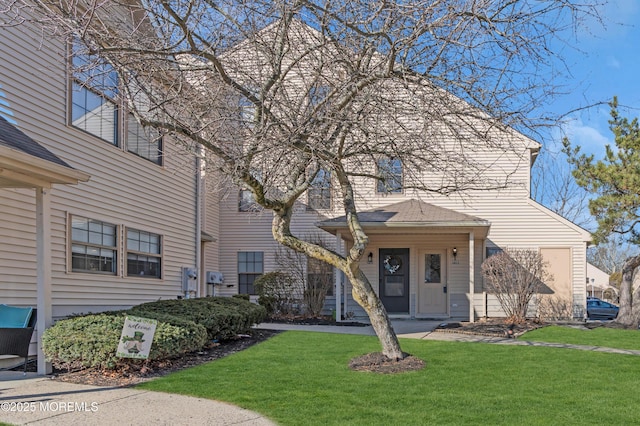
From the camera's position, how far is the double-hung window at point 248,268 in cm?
1952

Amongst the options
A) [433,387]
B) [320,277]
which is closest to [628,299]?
[320,277]

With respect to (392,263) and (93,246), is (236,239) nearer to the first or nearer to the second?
(392,263)

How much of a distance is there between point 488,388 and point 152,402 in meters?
3.81

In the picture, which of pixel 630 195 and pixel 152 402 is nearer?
pixel 152 402

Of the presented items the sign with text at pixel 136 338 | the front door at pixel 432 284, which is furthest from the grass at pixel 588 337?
the sign with text at pixel 136 338

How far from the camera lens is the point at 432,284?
18016 millimetres

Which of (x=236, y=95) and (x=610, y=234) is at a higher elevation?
(x=236, y=95)

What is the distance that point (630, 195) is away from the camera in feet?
50.0

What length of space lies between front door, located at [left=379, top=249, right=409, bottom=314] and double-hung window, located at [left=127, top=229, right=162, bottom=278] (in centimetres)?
725

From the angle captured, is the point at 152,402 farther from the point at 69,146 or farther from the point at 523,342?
the point at 523,342

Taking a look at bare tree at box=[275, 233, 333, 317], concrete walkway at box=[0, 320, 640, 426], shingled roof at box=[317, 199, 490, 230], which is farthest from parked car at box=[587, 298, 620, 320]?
concrete walkway at box=[0, 320, 640, 426]

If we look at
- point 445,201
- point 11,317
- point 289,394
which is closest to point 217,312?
point 11,317

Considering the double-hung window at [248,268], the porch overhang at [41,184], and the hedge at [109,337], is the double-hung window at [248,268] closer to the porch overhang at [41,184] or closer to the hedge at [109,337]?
the hedge at [109,337]

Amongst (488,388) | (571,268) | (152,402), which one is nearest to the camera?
(152,402)
